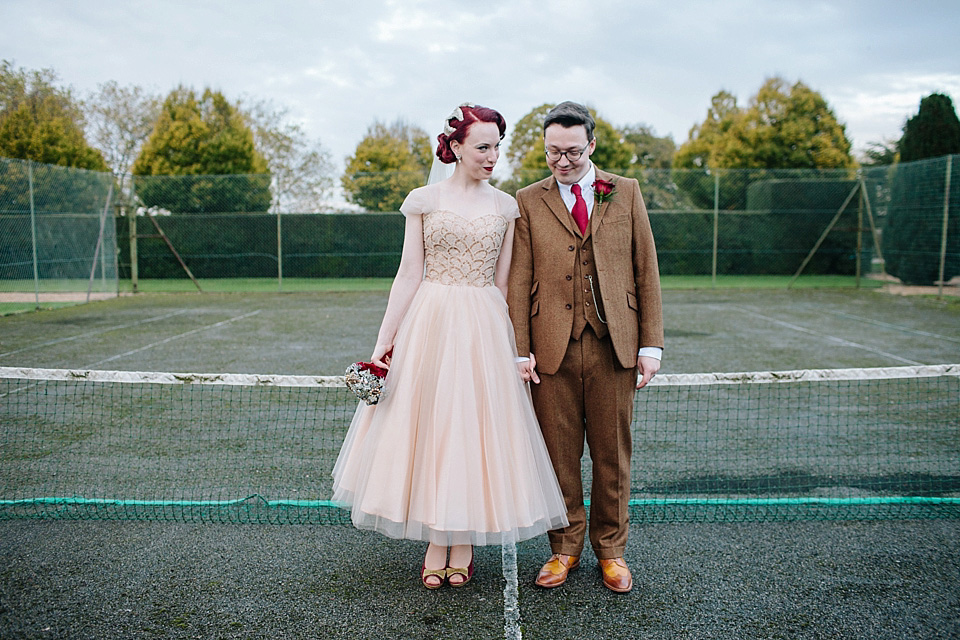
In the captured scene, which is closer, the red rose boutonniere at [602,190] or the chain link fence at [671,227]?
the red rose boutonniere at [602,190]

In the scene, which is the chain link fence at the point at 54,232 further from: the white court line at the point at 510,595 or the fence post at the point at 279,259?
the white court line at the point at 510,595

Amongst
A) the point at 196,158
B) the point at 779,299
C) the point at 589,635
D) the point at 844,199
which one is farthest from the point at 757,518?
the point at 196,158

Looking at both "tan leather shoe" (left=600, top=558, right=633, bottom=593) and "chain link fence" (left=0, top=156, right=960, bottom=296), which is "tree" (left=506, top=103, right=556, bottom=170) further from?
"tan leather shoe" (left=600, top=558, right=633, bottom=593)

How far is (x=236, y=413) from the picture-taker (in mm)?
6070

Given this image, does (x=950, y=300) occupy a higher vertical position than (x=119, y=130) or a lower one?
lower

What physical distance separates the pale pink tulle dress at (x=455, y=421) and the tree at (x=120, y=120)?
100 feet

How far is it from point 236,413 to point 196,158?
17.9 m

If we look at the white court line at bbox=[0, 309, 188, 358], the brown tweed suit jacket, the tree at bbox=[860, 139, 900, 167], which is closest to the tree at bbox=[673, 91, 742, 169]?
the tree at bbox=[860, 139, 900, 167]

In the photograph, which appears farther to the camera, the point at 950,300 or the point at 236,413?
the point at 950,300

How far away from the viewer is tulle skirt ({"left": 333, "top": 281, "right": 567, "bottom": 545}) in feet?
9.39

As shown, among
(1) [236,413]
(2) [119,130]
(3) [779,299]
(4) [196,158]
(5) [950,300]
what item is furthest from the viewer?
(2) [119,130]

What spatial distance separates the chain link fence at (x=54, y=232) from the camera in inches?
489

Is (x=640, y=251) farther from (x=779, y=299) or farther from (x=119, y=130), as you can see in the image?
(x=119, y=130)

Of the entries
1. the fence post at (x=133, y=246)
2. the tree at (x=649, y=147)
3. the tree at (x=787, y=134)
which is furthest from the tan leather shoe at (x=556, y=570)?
the tree at (x=649, y=147)
